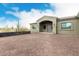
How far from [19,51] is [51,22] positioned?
2.74 ft

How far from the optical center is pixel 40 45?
3.12 meters

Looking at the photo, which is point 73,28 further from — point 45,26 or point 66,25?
point 45,26

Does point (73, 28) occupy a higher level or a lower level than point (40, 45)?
higher

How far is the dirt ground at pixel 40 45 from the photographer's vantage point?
9.86 feet

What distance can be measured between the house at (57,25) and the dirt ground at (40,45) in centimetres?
10

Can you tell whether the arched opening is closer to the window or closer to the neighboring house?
the neighboring house

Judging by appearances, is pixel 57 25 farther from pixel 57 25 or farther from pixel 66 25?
pixel 66 25

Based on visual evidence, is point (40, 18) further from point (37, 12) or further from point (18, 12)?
point (18, 12)

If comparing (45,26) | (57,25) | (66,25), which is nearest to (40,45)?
(45,26)

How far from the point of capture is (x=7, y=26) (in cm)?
325

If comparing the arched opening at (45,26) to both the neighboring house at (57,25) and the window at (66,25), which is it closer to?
the neighboring house at (57,25)

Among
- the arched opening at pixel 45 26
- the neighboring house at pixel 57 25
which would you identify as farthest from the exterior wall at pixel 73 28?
the arched opening at pixel 45 26

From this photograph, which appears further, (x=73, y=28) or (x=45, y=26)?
(x=45, y=26)

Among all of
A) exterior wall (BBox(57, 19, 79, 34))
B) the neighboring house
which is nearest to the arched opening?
the neighboring house
